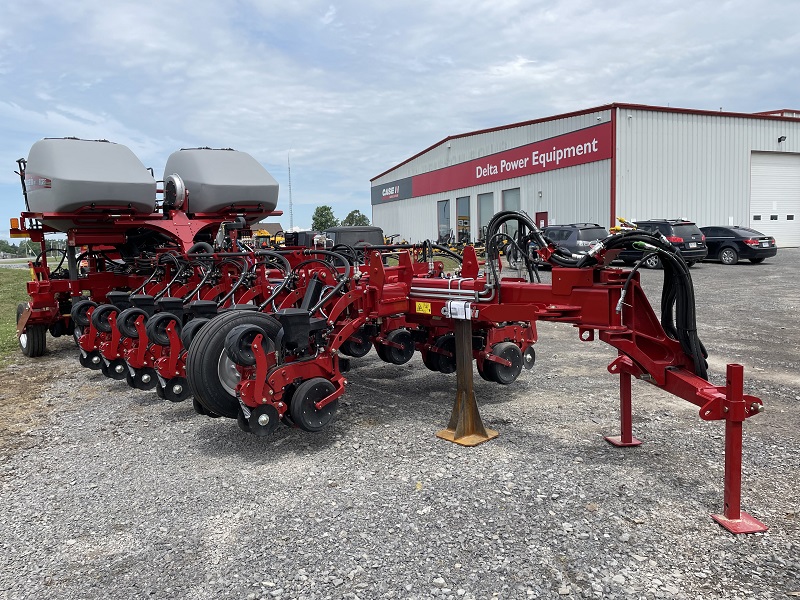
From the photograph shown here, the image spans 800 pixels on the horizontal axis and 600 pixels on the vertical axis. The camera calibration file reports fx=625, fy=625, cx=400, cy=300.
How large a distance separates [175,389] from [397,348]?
2058mm

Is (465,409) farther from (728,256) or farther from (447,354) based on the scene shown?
(728,256)

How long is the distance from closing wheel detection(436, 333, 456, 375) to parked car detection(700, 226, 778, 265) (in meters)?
15.6

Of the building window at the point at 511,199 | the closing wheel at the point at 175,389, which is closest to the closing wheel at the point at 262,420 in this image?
the closing wheel at the point at 175,389

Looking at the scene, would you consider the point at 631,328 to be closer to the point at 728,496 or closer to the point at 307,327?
the point at 728,496

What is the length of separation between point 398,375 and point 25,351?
17.4ft

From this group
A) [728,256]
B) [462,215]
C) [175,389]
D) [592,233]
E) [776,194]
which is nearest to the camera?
[175,389]

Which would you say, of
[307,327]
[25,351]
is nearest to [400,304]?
[307,327]

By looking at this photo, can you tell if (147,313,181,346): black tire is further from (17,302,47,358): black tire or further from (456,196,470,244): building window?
(456,196,470,244): building window

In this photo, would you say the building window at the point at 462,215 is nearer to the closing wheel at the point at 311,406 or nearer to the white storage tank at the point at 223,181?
the white storage tank at the point at 223,181

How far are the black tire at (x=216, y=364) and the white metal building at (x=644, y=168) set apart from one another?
16.0 metres

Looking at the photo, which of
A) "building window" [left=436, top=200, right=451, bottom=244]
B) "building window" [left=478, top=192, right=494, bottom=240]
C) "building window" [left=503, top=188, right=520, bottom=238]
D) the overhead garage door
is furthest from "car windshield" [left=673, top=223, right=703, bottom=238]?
"building window" [left=436, top=200, right=451, bottom=244]

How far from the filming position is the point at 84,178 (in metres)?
7.00

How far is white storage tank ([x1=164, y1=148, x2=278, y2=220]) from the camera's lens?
818 cm

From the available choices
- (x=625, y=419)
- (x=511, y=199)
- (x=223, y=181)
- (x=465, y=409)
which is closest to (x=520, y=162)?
(x=511, y=199)
